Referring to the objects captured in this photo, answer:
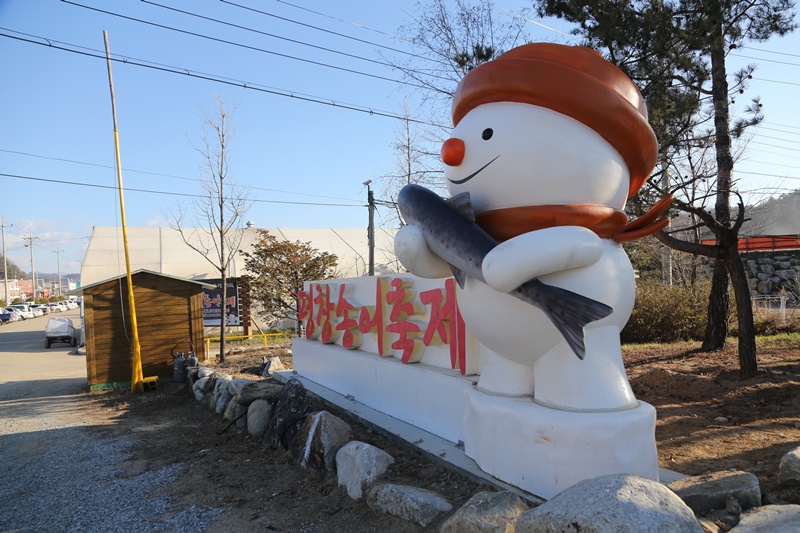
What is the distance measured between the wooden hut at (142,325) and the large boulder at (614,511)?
35.5 ft

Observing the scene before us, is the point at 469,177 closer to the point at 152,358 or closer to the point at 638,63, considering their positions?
the point at 638,63

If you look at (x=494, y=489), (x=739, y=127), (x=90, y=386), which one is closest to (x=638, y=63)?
(x=739, y=127)

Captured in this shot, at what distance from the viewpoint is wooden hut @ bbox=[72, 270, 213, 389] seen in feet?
37.2

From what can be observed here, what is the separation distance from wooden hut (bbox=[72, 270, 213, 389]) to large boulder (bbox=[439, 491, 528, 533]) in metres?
10.1

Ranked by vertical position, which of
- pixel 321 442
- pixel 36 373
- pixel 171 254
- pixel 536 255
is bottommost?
pixel 36 373

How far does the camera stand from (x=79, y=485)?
5723mm

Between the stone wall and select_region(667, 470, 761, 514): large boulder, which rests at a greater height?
the stone wall

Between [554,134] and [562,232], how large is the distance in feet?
2.41

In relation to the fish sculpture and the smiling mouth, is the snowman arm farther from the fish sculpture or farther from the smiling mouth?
the smiling mouth

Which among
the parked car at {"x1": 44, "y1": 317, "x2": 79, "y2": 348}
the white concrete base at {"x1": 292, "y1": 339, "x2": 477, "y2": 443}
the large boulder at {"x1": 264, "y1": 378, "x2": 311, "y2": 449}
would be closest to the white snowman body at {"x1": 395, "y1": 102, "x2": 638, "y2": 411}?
the white concrete base at {"x1": 292, "y1": 339, "x2": 477, "y2": 443}

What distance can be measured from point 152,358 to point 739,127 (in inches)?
461

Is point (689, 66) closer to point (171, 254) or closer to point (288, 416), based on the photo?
point (288, 416)

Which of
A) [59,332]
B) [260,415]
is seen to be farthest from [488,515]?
[59,332]

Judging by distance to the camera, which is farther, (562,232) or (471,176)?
(471,176)
